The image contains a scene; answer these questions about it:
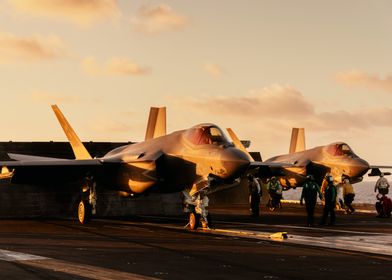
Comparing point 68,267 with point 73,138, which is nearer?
point 68,267

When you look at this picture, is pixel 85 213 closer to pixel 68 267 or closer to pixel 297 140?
pixel 68 267

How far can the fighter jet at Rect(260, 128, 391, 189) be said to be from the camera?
38.0 metres

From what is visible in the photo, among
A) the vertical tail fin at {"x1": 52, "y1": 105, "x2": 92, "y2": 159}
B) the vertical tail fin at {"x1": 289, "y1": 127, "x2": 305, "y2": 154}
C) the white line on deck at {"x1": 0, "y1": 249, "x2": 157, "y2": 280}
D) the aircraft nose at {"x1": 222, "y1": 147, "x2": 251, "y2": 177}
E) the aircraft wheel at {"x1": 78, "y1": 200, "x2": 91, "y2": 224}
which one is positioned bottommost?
the white line on deck at {"x1": 0, "y1": 249, "x2": 157, "y2": 280}

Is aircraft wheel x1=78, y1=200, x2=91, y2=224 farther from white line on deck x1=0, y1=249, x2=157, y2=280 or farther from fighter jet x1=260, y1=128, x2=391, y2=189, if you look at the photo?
white line on deck x1=0, y1=249, x2=157, y2=280

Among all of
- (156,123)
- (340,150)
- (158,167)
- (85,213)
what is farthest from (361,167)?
(85,213)

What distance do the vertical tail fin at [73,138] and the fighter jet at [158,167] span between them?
9.69ft

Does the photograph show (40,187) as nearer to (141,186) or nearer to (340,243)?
(141,186)

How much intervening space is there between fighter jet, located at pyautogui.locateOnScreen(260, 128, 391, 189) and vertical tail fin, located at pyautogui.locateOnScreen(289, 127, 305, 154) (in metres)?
5.62

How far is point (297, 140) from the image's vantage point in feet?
168

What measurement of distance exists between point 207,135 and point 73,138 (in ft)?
37.9

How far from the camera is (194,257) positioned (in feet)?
45.9

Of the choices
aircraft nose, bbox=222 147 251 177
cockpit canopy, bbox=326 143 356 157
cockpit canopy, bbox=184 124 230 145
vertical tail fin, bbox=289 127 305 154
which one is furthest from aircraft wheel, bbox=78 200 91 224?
vertical tail fin, bbox=289 127 305 154

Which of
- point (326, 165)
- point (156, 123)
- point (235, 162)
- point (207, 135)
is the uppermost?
point (156, 123)

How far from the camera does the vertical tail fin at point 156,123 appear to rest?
3238 centimetres
